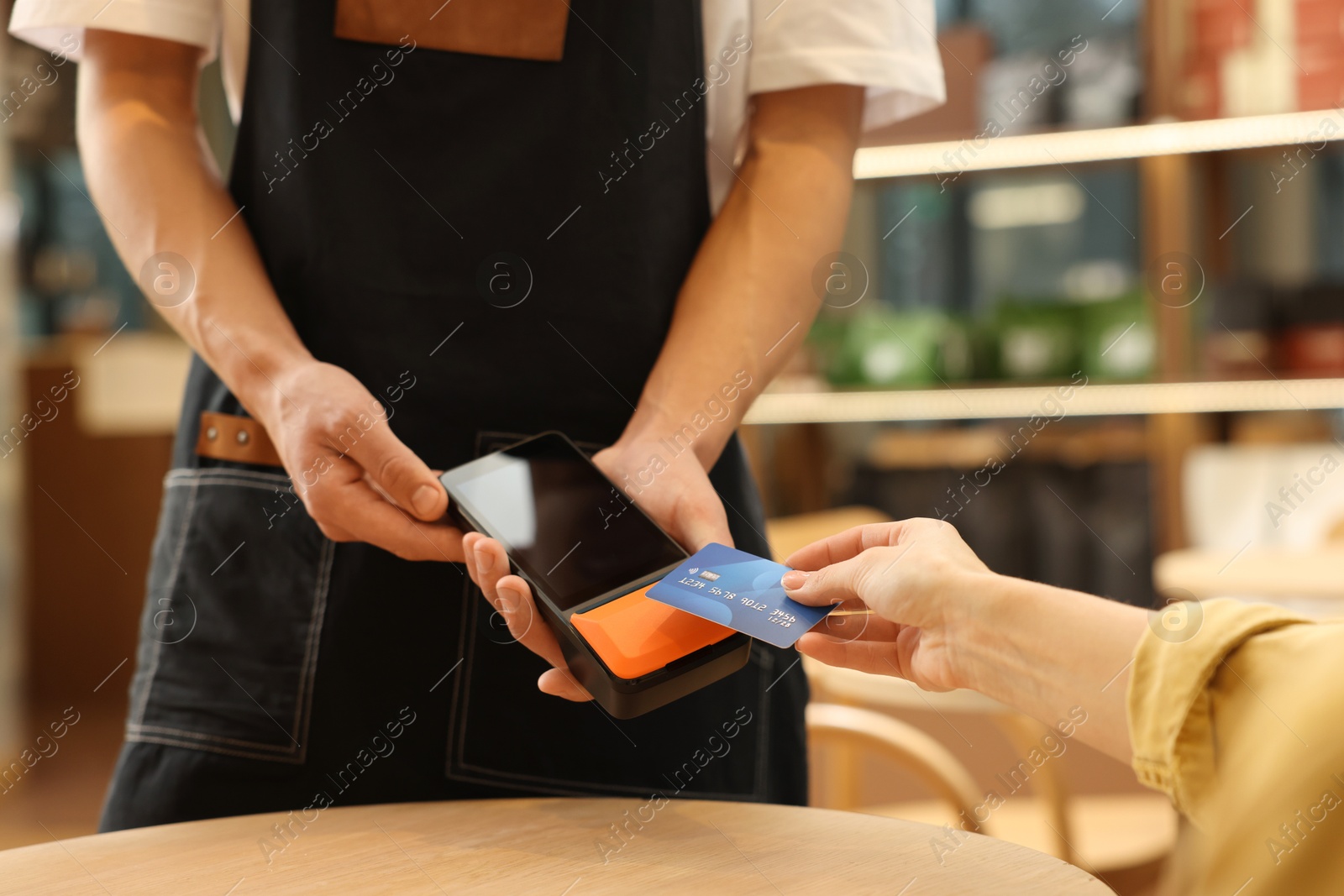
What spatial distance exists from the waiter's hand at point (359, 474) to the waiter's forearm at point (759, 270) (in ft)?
0.62

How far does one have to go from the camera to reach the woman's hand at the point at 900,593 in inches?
26.1

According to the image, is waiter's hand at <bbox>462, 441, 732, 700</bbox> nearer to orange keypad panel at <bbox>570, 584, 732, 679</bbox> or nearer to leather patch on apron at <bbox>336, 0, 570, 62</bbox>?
orange keypad panel at <bbox>570, 584, 732, 679</bbox>

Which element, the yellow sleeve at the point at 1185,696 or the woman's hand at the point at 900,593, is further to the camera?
the woman's hand at the point at 900,593

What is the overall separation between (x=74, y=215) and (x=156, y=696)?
4639 mm

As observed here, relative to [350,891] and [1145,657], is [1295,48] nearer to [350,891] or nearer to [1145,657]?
[1145,657]

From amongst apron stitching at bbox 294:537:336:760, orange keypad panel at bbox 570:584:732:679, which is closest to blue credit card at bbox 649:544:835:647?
orange keypad panel at bbox 570:584:732:679

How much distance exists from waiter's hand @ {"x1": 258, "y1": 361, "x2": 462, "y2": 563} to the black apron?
0.28ft

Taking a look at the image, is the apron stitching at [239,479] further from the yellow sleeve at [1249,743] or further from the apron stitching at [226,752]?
the yellow sleeve at [1249,743]

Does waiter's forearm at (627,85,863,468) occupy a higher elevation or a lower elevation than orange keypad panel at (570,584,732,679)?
higher

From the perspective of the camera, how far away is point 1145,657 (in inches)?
21.5

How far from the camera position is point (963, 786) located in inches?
57.8

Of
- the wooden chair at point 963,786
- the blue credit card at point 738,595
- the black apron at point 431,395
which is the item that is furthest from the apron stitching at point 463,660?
the wooden chair at point 963,786

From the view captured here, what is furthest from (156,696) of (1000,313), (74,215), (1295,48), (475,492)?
(74,215)

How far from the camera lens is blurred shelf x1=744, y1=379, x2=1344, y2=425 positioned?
2766 mm
